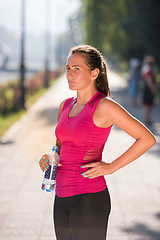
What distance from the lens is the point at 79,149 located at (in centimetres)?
267

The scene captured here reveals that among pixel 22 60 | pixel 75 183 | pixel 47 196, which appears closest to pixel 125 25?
pixel 22 60

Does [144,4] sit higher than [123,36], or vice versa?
[144,4]

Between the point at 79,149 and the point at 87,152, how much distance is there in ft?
0.16

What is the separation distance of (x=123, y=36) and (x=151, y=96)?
1983cm

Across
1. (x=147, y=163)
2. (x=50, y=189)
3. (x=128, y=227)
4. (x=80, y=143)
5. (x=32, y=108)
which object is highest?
(x=80, y=143)

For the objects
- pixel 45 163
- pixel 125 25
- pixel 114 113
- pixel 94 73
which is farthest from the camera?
pixel 125 25

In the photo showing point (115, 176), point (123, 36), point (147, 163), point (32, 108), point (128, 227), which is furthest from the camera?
point (123, 36)

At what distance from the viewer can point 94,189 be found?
2.70 m

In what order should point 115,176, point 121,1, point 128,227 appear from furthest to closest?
point 121,1
point 115,176
point 128,227

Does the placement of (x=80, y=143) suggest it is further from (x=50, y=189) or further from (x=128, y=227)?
(x=128, y=227)

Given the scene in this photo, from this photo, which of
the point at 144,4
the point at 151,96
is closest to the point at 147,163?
the point at 151,96

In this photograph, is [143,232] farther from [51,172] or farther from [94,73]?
[94,73]

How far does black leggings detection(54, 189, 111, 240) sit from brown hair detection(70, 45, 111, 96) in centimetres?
62

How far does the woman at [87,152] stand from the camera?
2654 mm
